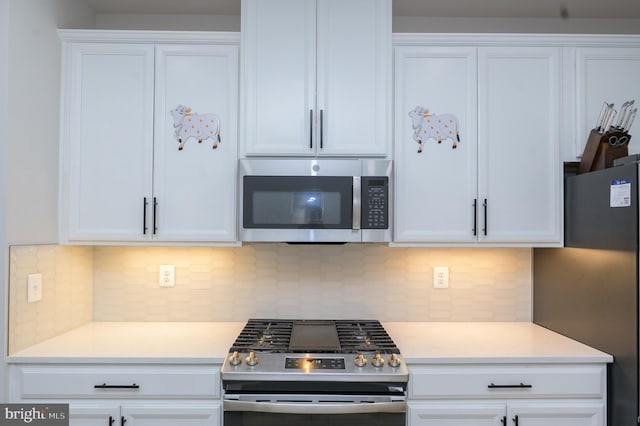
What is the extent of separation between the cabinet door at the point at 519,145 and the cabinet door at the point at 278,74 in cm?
83

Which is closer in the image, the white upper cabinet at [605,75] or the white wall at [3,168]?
the white wall at [3,168]

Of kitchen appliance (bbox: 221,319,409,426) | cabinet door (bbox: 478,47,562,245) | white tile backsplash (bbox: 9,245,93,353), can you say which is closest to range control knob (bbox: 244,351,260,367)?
kitchen appliance (bbox: 221,319,409,426)

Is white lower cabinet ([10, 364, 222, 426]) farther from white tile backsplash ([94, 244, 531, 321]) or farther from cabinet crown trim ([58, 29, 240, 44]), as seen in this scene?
cabinet crown trim ([58, 29, 240, 44])

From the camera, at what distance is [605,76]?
2158 mm

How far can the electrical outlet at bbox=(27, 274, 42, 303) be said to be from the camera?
191 cm

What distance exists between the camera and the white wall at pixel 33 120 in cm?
184

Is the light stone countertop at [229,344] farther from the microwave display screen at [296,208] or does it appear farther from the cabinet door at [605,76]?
the cabinet door at [605,76]

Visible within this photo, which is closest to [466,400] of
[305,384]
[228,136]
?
[305,384]

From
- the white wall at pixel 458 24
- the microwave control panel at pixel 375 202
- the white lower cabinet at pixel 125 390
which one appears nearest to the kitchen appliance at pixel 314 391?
the white lower cabinet at pixel 125 390

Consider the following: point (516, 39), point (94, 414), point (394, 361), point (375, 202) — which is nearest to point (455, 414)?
point (394, 361)

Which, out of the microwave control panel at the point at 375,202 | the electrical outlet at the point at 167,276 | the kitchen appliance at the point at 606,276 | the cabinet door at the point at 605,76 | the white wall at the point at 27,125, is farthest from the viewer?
the electrical outlet at the point at 167,276

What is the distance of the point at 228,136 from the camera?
84.4 inches

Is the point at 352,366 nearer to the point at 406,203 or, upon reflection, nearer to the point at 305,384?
the point at 305,384

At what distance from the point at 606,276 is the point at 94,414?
214cm
